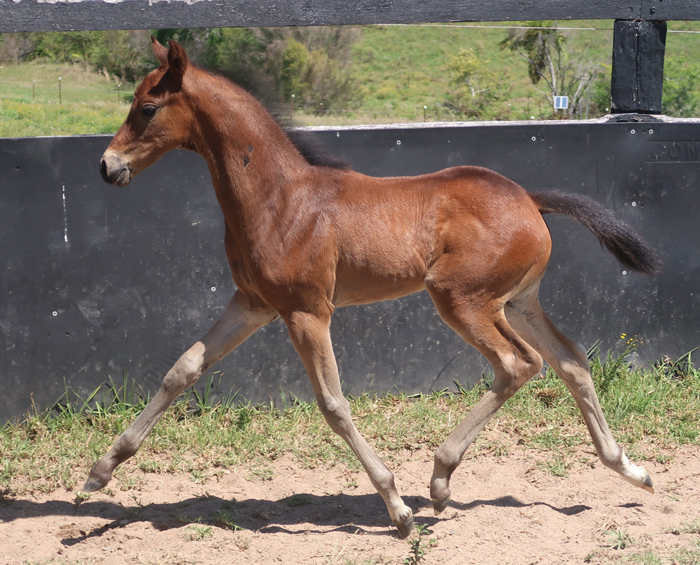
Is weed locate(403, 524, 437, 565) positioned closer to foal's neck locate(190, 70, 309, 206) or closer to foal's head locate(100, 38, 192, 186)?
foal's neck locate(190, 70, 309, 206)

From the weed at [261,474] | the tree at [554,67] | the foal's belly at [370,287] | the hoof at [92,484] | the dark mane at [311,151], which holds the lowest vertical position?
the weed at [261,474]

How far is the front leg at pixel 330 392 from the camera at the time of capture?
130 inches

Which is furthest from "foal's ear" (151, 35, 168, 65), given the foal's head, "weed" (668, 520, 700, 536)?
"weed" (668, 520, 700, 536)

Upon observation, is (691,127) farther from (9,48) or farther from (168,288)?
(9,48)

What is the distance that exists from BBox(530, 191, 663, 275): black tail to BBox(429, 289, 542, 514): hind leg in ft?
2.23

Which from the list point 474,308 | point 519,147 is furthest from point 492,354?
point 519,147

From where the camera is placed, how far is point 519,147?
4.90 meters

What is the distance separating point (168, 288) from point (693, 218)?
3787mm

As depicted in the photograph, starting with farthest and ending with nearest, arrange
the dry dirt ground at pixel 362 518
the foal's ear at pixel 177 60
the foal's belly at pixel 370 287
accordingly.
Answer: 1. the foal's belly at pixel 370 287
2. the dry dirt ground at pixel 362 518
3. the foal's ear at pixel 177 60

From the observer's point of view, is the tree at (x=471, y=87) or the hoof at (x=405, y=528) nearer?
the hoof at (x=405, y=528)

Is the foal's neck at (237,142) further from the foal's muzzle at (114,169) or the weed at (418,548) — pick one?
the weed at (418,548)

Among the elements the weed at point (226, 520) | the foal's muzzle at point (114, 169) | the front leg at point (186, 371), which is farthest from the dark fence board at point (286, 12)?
the weed at point (226, 520)

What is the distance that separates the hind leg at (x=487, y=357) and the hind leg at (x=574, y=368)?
0.99 ft

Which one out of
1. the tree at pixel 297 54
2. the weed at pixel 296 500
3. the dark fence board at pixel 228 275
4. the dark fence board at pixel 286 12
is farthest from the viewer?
the tree at pixel 297 54
